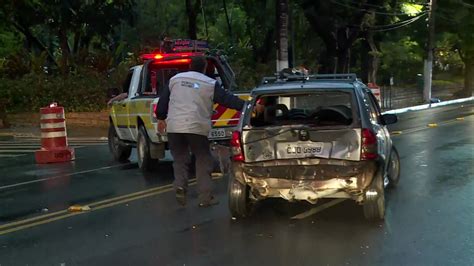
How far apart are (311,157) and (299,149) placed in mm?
159

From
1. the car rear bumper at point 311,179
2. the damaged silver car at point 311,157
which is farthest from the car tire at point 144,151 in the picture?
the car rear bumper at point 311,179

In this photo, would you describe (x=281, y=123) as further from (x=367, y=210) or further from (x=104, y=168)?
(x=104, y=168)

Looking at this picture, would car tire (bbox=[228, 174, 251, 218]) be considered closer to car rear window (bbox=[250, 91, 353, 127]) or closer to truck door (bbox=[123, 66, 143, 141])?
car rear window (bbox=[250, 91, 353, 127])

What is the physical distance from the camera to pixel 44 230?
7.19 m

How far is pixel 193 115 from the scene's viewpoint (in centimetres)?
754

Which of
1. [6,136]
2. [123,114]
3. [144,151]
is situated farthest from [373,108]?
[6,136]

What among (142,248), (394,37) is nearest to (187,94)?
(142,248)

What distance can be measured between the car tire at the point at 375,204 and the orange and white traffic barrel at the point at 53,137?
8254 mm

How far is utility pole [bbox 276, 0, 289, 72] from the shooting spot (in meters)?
20.9

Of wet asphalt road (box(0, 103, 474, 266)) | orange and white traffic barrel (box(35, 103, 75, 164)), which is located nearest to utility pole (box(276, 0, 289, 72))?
orange and white traffic barrel (box(35, 103, 75, 164))

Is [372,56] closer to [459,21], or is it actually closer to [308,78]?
[459,21]

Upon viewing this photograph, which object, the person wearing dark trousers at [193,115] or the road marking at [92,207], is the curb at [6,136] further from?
the person wearing dark trousers at [193,115]

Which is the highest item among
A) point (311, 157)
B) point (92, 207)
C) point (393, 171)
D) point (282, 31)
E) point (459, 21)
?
point (459, 21)

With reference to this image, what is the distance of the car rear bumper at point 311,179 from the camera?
683cm
